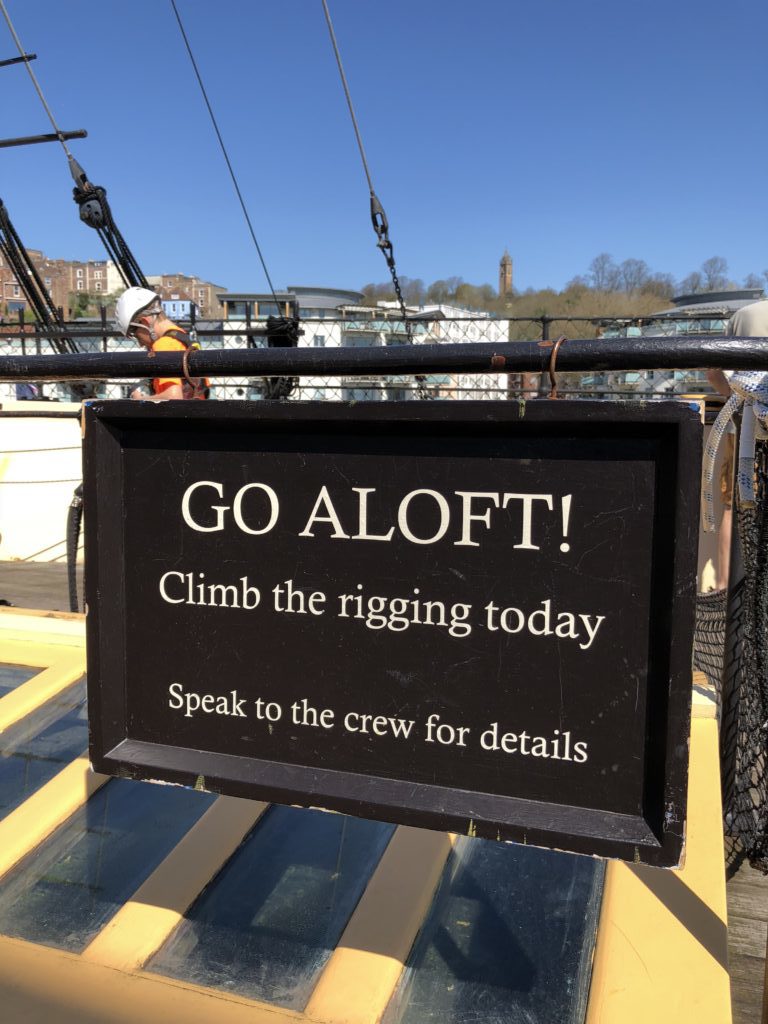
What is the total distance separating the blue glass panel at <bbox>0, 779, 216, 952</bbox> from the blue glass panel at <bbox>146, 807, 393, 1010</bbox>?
0.19 metres

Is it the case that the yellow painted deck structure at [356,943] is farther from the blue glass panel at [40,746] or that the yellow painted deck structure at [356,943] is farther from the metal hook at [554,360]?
the metal hook at [554,360]

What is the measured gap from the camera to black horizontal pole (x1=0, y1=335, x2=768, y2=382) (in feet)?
4.24

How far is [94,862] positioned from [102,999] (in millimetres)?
446

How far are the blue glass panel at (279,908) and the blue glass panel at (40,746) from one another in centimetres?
67

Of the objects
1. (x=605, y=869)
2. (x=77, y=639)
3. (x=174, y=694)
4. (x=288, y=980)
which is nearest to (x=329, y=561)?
(x=174, y=694)

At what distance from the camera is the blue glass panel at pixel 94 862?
1660mm

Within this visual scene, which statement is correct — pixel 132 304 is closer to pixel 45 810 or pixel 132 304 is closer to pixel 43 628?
pixel 43 628

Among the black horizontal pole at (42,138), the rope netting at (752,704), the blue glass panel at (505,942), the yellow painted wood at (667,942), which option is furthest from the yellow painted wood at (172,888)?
the black horizontal pole at (42,138)

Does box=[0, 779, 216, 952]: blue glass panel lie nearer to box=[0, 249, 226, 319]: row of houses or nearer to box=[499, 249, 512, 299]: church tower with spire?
box=[0, 249, 226, 319]: row of houses

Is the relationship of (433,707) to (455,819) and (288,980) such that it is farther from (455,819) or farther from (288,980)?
(288,980)

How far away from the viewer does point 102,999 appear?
146 centimetres

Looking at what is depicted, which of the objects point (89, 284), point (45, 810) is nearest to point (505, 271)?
point (89, 284)

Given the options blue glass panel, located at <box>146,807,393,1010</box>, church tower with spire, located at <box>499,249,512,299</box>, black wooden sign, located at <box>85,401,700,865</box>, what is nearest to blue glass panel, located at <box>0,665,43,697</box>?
blue glass panel, located at <box>146,807,393,1010</box>

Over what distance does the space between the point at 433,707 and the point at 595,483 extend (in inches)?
17.0
